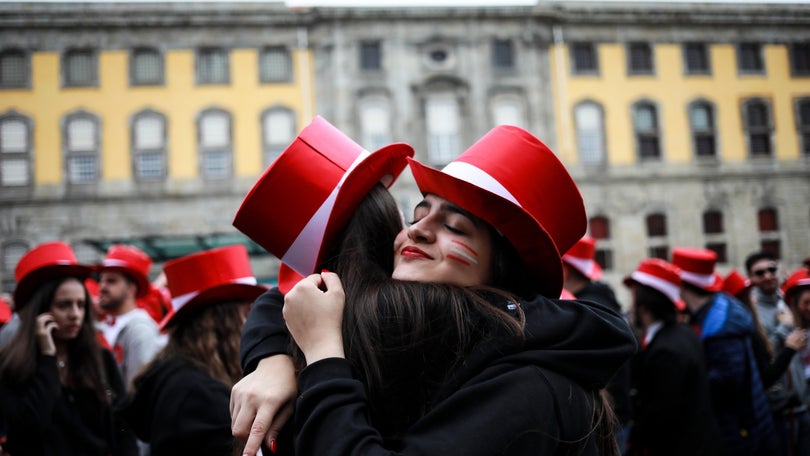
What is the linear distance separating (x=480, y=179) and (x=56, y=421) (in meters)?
3.32

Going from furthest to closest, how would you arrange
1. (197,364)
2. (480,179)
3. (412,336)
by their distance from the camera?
1. (197,364)
2. (480,179)
3. (412,336)

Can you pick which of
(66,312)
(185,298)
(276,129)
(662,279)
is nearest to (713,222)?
(276,129)

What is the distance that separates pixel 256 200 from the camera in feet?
6.79

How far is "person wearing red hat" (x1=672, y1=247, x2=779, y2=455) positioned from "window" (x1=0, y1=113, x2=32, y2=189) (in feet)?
79.9

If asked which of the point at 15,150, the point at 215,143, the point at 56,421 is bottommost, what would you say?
the point at 56,421

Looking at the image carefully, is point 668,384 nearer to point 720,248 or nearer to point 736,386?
point 736,386

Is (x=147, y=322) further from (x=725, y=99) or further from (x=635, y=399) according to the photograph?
(x=725, y=99)

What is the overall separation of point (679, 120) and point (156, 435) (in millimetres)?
27635

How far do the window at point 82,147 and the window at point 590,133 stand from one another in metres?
17.3

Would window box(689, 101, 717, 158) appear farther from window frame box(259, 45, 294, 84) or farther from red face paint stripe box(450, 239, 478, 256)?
red face paint stripe box(450, 239, 478, 256)

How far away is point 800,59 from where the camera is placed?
28.9 m

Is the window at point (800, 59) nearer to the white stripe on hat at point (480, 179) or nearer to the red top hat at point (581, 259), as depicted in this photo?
the red top hat at point (581, 259)

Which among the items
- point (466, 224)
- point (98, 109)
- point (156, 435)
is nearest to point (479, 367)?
point (466, 224)

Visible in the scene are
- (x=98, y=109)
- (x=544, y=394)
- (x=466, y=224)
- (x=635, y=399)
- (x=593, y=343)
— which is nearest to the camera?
(x=544, y=394)
